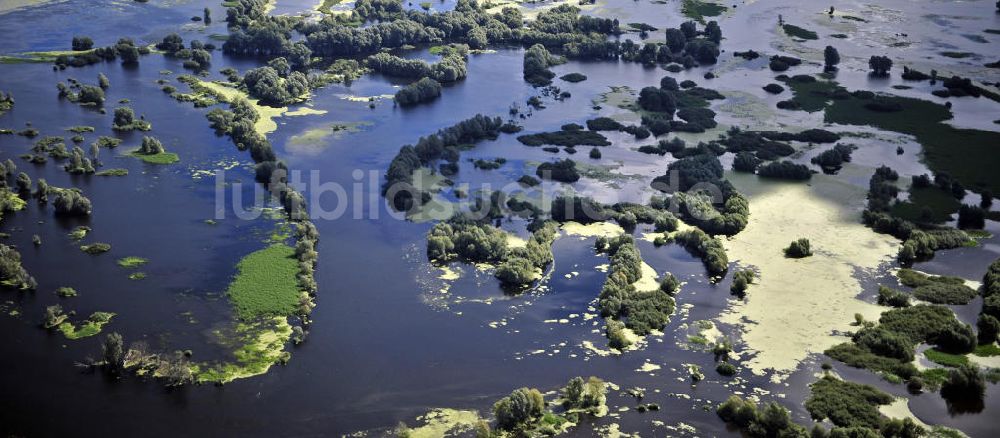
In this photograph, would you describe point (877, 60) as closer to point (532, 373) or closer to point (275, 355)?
point (532, 373)

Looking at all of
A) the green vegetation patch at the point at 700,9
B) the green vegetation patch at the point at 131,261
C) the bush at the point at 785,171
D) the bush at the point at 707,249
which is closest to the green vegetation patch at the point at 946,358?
the bush at the point at 707,249

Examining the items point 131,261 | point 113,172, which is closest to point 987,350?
point 131,261

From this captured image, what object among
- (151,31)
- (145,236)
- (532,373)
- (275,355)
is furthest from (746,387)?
(151,31)

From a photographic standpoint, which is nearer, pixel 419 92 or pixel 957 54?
pixel 419 92

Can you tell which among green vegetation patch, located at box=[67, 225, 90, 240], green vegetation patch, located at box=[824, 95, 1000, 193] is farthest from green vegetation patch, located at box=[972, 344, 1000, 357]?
green vegetation patch, located at box=[67, 225, 90, 240]

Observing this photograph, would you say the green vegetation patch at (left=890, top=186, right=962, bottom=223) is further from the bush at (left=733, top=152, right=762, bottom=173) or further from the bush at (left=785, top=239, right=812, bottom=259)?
the bush at (left=733, top=152, right=762, bottom=173)

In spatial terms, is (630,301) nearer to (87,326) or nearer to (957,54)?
(87,326)

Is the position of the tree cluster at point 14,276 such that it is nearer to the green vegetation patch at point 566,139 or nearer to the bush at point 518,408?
the bush at point 518,408

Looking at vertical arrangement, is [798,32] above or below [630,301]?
above
